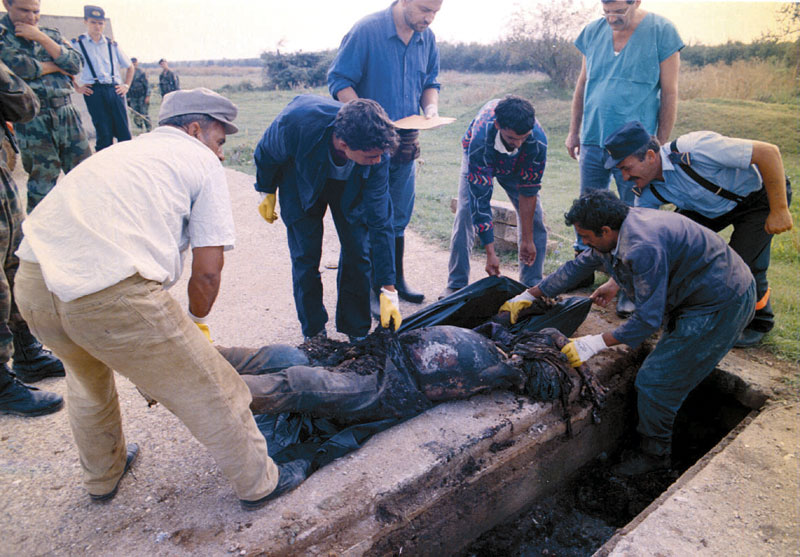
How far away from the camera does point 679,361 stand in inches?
109

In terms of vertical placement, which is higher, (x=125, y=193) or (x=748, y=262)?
(x=125, y=193)

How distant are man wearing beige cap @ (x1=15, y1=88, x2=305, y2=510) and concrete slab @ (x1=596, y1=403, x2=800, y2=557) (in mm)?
1484

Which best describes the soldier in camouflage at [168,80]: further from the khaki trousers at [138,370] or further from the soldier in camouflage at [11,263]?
the khaki trousers at [138,370]

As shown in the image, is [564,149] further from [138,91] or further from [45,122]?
[138,91]

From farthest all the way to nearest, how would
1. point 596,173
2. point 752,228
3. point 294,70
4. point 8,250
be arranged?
point 294,70, point 596,173, point 752,228, point 8,250

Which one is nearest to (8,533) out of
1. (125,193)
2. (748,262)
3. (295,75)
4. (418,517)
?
(125,193)

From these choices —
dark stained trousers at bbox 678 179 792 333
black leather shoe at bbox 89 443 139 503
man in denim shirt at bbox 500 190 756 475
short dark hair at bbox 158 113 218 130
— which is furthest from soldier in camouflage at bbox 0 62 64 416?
dark stained trousers at bbox 678 179 792 333

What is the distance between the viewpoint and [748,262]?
322 centimetres

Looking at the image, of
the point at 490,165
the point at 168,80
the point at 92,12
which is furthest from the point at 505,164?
the point at 168,80

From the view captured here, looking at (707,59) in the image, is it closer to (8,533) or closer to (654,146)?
(654,146)

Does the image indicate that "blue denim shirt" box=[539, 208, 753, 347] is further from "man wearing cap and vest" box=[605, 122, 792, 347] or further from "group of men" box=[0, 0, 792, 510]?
"man wearing cap and vest" box=[605, 122, 792, 347]

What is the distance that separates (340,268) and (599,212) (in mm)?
1669

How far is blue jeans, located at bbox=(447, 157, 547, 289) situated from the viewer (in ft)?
13.0

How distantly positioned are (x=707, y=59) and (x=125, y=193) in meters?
21.7
